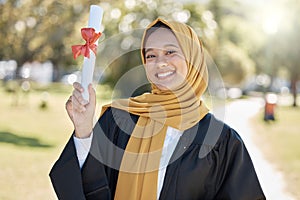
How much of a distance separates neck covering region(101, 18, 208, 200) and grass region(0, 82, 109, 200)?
1371mm

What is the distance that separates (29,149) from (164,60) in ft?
A: 29.3

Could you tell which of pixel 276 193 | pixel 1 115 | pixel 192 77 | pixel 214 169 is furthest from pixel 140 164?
pixel 1 115

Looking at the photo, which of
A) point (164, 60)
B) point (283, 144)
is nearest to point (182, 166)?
point (164, 60)

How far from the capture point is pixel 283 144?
1398 centimetres

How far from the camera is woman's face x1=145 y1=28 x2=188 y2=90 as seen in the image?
2.90 m

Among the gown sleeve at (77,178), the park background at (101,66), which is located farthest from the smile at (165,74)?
the park background at (101,66)

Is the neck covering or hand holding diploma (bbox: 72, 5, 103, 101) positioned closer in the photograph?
hand holding diploma (bbox: 72, 5, 103, 101)

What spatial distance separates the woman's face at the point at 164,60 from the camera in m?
2.90

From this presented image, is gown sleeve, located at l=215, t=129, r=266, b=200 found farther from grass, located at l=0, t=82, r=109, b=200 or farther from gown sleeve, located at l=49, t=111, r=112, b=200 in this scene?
grass, located at l=0, t=82, r=109, b=200

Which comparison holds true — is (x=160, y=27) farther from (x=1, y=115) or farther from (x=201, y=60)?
(x=1, y=115)

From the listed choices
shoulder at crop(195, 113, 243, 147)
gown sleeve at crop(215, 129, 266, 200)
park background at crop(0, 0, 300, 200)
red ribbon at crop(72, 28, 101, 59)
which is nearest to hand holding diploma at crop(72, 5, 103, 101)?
red ribbon at crop(72, 28, 101, 59)

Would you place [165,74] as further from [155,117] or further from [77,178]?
[77,178]

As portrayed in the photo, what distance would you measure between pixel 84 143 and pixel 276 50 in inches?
1262

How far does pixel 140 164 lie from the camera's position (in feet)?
9.43
